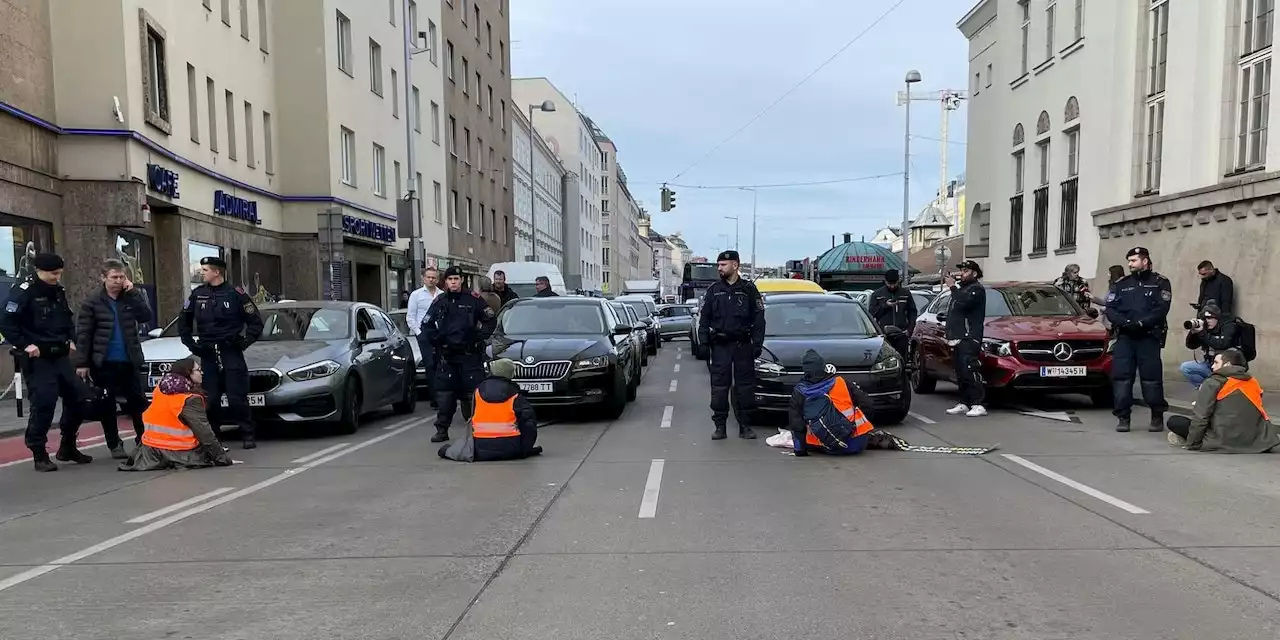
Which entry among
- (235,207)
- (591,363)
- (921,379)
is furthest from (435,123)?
(591,363)

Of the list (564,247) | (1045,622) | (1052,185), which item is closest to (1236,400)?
(1045,622)

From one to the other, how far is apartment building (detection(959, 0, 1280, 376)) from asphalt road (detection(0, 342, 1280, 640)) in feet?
26.4

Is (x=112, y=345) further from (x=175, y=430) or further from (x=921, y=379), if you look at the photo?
(x=921, y=379)

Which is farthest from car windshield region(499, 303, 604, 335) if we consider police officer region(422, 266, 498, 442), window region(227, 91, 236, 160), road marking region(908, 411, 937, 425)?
window region(227, 91, 236, 160)

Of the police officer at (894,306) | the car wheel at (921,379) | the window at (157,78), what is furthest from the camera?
the window at (157,78)

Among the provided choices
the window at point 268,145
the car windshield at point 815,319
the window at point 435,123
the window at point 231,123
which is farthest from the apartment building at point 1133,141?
the window at point 435,123

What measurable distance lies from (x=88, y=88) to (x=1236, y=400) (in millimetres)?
16771

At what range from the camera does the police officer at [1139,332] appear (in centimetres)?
856

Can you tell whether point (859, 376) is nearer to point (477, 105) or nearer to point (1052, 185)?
point (1052, 185)

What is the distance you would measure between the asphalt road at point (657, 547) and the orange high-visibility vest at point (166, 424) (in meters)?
0.38

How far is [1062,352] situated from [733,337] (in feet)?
15.0

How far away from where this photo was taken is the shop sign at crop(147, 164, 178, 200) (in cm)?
1496

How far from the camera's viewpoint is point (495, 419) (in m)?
7.47

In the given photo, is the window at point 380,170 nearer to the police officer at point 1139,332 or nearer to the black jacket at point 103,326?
the black jacket at point 103,326
